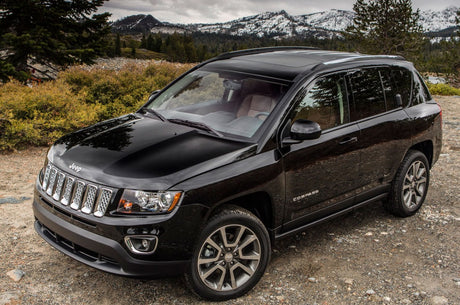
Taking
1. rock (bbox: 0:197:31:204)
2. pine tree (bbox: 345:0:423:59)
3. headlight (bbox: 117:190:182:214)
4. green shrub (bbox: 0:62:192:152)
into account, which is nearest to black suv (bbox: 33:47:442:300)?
headlight (bbox: 117:190:182:214)

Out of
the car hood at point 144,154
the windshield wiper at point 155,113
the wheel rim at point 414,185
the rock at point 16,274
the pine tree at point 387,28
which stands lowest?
the rock at point 16,274

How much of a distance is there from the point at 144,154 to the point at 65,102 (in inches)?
236

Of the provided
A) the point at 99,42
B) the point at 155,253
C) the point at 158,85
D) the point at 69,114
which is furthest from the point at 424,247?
the point at 99,42

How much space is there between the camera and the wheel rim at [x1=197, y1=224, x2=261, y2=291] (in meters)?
3.41

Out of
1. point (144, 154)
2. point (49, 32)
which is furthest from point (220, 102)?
point (49, 32)

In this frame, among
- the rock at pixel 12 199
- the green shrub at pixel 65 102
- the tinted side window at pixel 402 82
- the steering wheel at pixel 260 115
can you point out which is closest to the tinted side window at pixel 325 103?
the steering wheel at pixel 260 115

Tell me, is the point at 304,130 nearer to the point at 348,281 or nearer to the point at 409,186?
the point at 348,281

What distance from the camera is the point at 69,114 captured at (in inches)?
340

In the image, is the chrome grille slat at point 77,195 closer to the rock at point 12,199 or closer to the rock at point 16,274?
the rock at point 16,274

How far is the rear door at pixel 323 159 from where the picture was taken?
12.8 feet

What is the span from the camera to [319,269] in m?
4.17

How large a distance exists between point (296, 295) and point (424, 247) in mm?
1802

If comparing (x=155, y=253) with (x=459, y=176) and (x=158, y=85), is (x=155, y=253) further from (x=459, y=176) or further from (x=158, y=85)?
(x=158, y=85)

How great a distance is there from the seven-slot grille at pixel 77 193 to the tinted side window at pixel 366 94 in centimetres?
258
